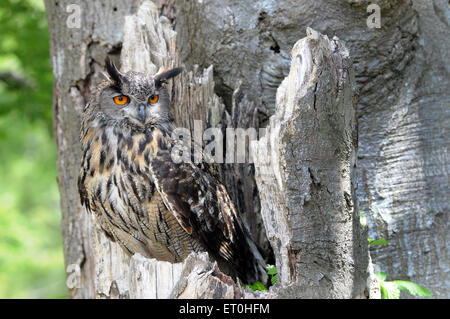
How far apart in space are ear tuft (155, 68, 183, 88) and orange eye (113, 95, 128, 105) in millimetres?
198

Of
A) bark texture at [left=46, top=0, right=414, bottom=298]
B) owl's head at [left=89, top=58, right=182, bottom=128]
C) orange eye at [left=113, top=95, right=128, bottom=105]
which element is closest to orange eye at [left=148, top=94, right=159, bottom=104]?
owl's head at [left=89, top=58, right=182, bottom=128]

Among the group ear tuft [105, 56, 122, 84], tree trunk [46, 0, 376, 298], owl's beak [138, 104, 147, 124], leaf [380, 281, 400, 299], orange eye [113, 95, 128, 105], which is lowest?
leaf [380, 281, 400, 299]

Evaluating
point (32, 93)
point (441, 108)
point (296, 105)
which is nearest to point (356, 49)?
point (441, 108)

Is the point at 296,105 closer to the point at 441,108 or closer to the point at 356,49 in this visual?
the point at 356,49

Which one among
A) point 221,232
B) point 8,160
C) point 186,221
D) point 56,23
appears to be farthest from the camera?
point 8,160

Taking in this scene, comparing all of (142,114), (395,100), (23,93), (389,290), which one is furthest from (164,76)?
(23,93)

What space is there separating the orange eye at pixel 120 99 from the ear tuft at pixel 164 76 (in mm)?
198

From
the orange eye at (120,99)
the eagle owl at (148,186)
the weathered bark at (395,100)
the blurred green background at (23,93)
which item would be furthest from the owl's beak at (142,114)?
the blurred green background at (23,93)

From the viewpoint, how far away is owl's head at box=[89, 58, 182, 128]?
2848mm

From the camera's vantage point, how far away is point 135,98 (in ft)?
9.38

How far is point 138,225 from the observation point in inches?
111

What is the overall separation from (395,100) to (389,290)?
120cm

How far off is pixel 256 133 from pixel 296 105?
913mm

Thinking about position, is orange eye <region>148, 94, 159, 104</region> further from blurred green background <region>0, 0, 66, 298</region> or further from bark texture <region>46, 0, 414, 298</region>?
blurred green background <region>0, 0, 66, 298</region>
